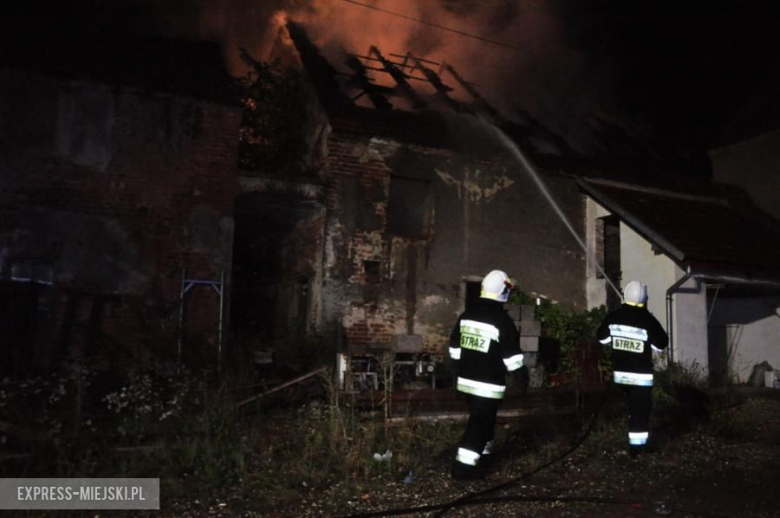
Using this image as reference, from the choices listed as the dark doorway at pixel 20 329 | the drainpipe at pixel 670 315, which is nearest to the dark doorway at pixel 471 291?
the drainpipe at pixel 670 315

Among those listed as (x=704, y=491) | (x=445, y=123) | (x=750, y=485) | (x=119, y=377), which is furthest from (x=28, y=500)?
(x=445, y=123)

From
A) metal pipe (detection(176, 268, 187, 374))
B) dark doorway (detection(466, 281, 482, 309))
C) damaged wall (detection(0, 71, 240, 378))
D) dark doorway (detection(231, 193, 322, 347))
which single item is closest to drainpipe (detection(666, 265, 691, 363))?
dark doorway (detection(466, 281, 482, 309))

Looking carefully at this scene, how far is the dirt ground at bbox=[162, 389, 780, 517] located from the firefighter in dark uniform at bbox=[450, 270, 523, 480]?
0.29 m

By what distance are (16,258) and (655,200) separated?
37.5 feet

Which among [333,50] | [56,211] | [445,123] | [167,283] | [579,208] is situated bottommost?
[167,283]

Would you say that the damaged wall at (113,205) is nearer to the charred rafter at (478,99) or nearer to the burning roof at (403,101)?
the burning roof at (403,101)

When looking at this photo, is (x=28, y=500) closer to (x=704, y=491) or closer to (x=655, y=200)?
(x=704, y=491)

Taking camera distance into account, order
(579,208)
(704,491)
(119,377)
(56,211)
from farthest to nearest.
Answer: (579,208), (56,211), (119,377), (704,491)

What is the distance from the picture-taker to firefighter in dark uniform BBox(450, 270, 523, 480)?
5297 mm

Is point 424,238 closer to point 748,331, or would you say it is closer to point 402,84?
point 402,84

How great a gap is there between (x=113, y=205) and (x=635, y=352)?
24.5 feet

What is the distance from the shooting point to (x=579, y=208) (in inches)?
525

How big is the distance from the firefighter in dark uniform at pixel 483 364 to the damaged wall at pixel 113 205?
5.62 m

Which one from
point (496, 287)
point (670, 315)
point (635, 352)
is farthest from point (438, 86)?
point (496, 287)
